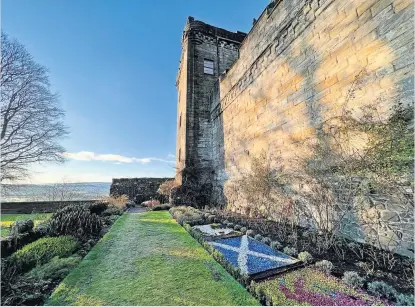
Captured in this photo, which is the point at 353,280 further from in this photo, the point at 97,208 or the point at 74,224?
the point at 97,208

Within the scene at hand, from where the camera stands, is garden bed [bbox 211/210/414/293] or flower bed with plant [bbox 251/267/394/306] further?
garden bed [bbox 211/210/414/293]

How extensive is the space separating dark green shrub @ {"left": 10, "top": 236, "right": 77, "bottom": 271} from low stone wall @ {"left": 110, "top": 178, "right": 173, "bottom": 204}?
10624 millimetres

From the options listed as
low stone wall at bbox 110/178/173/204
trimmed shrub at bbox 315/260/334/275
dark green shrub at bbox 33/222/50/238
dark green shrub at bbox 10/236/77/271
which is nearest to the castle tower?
low stone wall at bbox 110/178/173/204

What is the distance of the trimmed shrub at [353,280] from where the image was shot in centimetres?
228

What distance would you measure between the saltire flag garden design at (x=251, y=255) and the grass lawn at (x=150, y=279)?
0.32 meters

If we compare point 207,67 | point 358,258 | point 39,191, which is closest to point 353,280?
point 358,258

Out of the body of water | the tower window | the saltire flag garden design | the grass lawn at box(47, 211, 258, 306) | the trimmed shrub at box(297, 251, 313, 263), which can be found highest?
the tower window

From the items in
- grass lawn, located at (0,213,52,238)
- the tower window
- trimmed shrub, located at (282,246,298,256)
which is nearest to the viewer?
trimmed shrub, located at (282,246,298,256)

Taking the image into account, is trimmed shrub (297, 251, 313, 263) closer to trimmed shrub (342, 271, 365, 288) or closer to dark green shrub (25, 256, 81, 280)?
trimmed shrub (342, 271, 365, 288)

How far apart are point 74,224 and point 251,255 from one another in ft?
14.2

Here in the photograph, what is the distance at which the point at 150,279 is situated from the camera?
2.71m

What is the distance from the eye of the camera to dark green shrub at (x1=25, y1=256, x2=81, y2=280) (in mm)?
2779

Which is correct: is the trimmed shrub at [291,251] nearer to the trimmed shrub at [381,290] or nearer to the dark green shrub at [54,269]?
the trimmed shrub at [381,290]

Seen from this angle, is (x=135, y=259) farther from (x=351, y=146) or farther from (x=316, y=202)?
(x=351, y=146)
